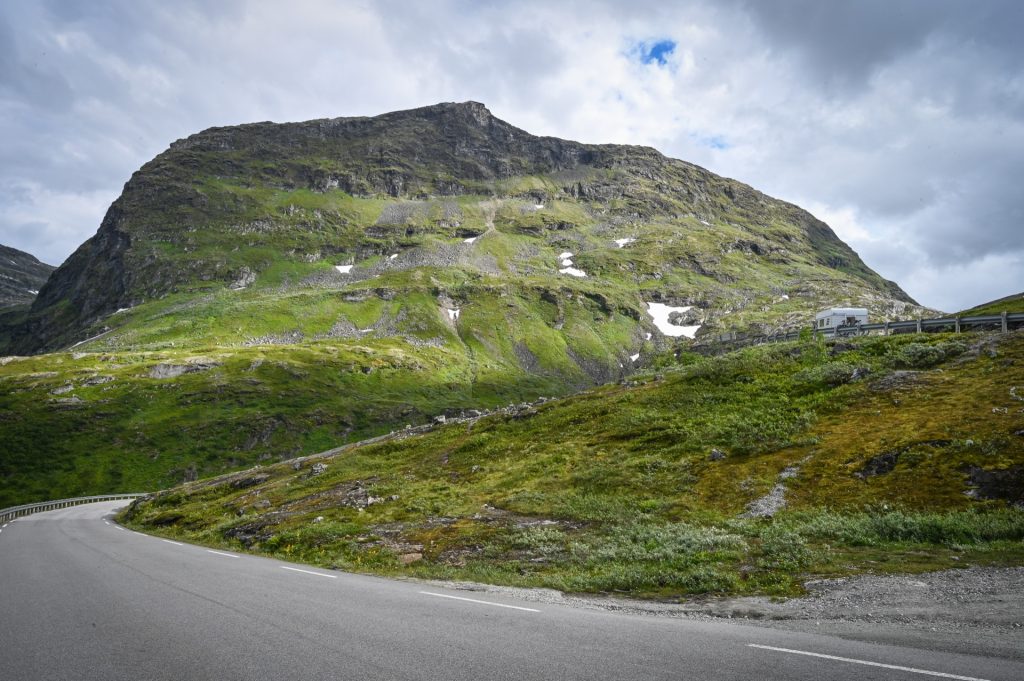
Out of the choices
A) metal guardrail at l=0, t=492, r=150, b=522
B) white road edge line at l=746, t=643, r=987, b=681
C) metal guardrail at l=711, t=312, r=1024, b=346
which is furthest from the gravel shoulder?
metal guardrail at l=0, t=492, r=150, b=522

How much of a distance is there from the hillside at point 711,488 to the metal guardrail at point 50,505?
1025 inches

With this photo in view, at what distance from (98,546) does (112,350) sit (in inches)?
6568

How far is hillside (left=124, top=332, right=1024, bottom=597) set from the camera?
17797 millimetres

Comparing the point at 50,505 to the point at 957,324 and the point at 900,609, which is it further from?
the point at 957,324

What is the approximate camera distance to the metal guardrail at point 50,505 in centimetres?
6219

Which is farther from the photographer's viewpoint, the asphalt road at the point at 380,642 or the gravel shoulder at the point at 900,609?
the gravel shoulder at the point at 900,609

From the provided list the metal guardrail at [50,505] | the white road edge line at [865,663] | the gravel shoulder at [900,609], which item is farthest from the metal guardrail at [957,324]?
the metal guardrail at [50,505]

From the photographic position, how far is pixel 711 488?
88.8 feet

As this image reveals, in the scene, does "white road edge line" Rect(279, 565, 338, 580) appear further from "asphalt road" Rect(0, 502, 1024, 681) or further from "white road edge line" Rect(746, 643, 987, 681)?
"white road edge line" Rect(746, 643, 987, 681)

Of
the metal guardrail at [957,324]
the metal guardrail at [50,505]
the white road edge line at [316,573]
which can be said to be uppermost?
the metal guardrail at [957,324]

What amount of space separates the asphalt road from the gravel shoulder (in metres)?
0.97

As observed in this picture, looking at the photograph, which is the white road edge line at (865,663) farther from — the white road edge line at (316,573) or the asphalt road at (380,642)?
the white road edge line at (316,573)

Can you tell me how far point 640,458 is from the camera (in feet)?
111

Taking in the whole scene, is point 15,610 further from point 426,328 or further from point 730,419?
point 426,328
